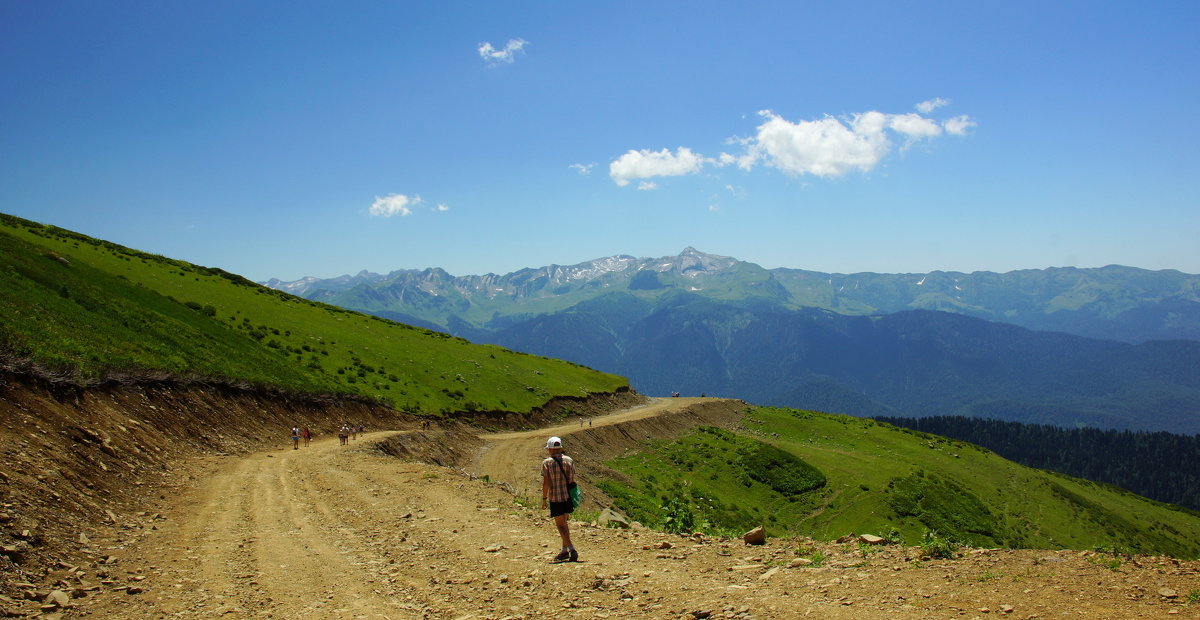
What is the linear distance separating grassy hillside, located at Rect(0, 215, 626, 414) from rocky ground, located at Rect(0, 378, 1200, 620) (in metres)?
12.3

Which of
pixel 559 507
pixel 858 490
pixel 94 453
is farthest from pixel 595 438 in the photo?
pixel 559 507

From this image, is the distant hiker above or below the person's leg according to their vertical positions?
above

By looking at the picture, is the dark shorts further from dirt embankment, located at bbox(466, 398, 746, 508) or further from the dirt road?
dirt embankment, located at bbox(466, 398, 746, 508)

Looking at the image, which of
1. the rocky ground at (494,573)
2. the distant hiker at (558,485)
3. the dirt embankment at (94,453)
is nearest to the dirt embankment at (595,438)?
the rocky ground at (494,573)

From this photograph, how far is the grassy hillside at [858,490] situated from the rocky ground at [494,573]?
1605 cm

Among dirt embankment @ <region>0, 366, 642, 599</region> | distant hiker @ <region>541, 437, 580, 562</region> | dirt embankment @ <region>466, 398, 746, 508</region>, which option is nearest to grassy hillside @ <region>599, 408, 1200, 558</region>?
dirt embankment @ <region>466, 398, 746, 508</region>

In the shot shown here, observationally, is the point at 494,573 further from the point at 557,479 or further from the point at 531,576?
the point at 557,479

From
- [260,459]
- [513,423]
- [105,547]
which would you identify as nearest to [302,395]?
[260,459]

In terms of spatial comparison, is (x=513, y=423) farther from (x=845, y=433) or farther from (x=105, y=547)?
(x=845, y=433)

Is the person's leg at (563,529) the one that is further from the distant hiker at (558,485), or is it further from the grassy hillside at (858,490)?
the grassy hillside at (858,490)

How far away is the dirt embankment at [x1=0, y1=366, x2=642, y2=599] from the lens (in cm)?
1190

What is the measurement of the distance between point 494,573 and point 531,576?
853 mm

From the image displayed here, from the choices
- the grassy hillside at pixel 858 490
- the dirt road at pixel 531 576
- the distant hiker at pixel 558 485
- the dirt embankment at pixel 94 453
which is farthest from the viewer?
the grassy hillside at pixel 858 490

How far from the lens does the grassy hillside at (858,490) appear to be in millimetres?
44781
